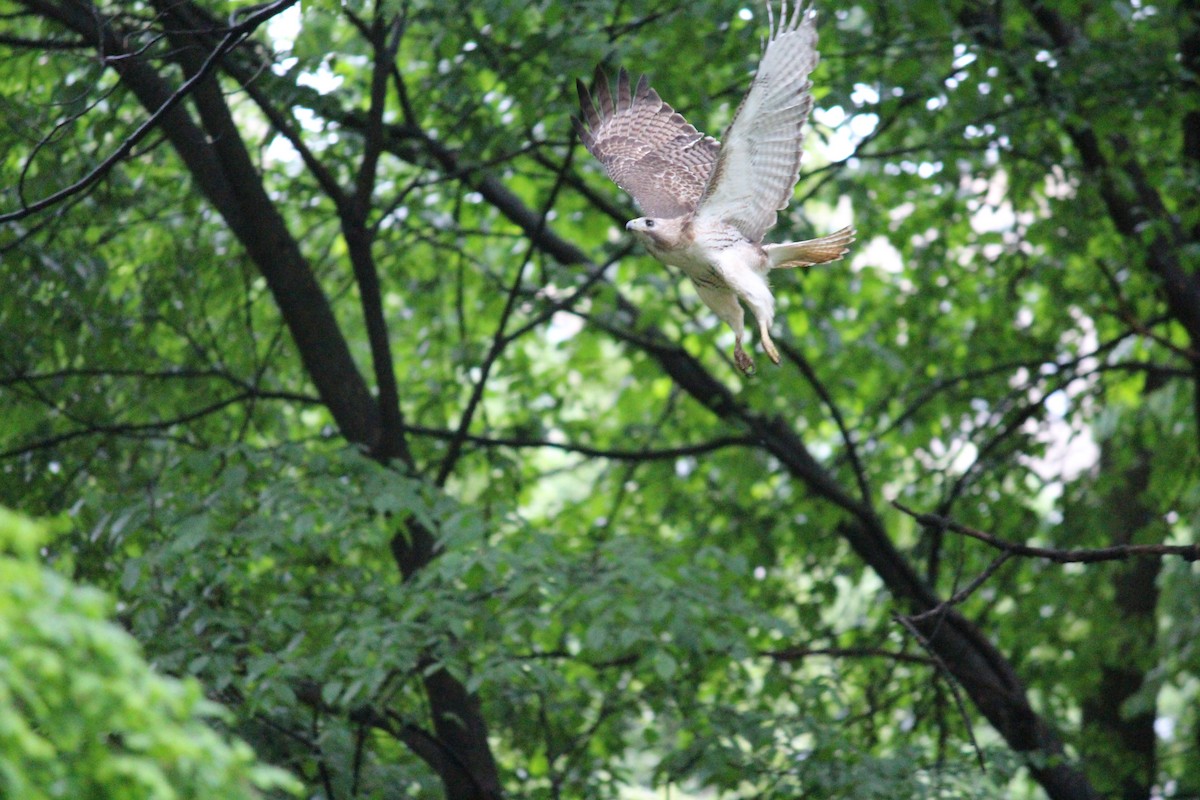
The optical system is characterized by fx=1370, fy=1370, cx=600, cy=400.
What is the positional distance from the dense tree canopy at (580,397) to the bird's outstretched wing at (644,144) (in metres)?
0.38

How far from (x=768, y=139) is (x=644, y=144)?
118cm

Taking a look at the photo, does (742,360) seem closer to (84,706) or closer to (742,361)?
(742,361)

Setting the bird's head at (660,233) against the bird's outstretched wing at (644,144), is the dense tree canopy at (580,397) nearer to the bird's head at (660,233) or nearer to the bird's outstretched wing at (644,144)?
the bird's outstretched wing at (644,144)

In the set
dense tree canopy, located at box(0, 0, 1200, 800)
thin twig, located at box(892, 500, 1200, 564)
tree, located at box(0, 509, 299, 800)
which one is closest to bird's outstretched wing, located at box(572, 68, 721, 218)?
dense tree canopy, located at box(0, 0, 1200, 800)

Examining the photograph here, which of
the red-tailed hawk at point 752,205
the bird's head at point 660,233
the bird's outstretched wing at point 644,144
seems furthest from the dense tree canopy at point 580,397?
the bird's head at point 660,233

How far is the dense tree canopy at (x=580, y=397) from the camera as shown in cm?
506

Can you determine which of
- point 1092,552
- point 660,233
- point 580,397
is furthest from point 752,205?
point 580,397

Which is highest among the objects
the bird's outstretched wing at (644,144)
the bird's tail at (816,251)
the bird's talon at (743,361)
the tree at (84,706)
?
the bird's outstretched wing at (644,144)

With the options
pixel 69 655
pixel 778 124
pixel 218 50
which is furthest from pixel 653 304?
pixel 69 655

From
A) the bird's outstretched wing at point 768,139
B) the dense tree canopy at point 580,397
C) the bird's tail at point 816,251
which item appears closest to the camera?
the bird's outstretched wing at point 768,139

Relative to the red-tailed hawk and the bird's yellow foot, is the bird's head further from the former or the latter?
the bird's yellow foot

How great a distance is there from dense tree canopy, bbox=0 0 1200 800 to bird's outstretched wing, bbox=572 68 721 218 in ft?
1.25

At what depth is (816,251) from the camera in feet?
14.0

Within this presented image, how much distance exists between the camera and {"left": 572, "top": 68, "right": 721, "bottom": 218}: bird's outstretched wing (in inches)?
183
